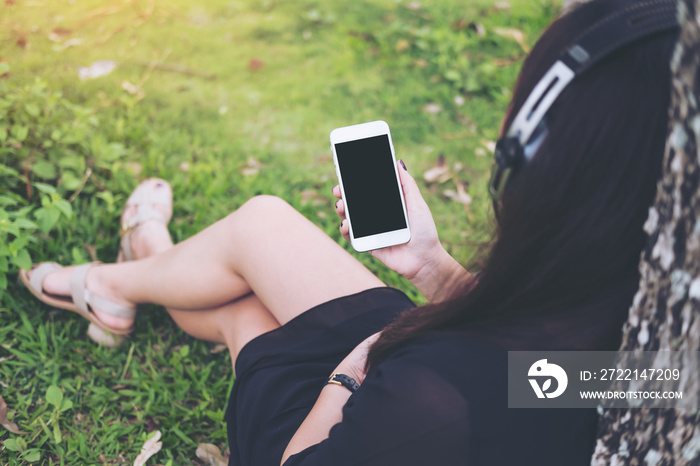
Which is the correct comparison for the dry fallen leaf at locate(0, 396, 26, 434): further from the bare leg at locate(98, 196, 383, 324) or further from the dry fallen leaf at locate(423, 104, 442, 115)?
the dry fallen leaf at locate(423, 104, 442, 115)

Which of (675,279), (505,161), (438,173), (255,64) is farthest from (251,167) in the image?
(675,279)

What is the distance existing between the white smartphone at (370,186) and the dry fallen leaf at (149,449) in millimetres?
1010

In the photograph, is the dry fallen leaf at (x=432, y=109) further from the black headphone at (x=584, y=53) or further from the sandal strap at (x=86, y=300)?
the black headphone at (x=584, y=53)

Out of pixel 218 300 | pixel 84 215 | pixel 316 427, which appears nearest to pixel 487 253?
pixel 316 427

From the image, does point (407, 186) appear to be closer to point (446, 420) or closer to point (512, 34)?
point (446, 420)

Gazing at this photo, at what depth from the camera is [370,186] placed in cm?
173

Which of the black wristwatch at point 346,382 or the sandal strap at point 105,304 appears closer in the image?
the black wristwatch at point 346,382

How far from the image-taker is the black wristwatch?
1.37m

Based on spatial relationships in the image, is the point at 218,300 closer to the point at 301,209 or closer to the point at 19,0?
the point at 301,209

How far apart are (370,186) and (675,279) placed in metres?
0.94

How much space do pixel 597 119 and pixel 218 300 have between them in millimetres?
1428

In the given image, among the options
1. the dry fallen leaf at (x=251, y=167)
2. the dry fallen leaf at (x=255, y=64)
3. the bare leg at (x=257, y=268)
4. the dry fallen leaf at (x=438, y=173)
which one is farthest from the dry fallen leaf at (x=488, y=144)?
the bare leg at (x=257, y=268)

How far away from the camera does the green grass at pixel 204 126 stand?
2057mm

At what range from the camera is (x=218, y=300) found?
1.99 metres
